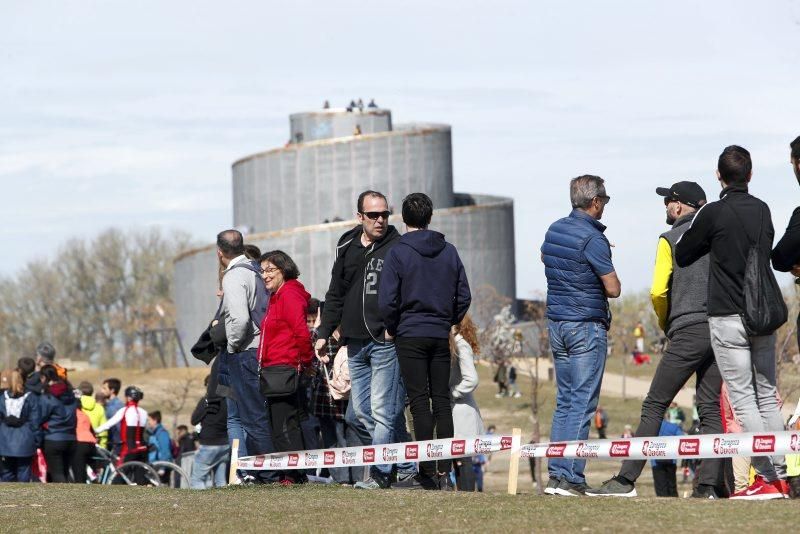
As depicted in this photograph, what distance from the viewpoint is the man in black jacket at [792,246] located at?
834 cm

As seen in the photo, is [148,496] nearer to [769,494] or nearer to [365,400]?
[365,400]

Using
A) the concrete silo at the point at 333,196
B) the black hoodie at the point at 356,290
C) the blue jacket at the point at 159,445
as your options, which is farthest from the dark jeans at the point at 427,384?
the concrete silo at the point at 333,196

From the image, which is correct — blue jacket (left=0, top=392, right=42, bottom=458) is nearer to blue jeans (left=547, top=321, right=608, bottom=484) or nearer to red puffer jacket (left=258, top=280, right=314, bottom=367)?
red puffer jacket (left=258, top=280, right=314, bottom=367)

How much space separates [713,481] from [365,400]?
279 cm

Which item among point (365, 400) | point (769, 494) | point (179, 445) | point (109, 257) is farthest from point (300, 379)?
point (109, 257)

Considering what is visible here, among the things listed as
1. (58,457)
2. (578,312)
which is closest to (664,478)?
(578,312)

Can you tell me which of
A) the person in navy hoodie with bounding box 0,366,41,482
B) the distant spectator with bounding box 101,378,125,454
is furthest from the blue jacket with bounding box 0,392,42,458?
the distant spectator with bounding box 101,378,125,454

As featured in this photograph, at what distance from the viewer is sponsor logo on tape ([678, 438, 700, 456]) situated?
29.7ft

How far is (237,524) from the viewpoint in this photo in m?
8.49

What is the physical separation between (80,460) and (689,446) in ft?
31.0

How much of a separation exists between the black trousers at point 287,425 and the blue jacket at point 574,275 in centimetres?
261

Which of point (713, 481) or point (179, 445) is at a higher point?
point (713, 481)

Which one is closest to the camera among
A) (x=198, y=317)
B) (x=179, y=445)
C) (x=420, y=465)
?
(x=420, y=465)

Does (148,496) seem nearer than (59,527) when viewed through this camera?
No
